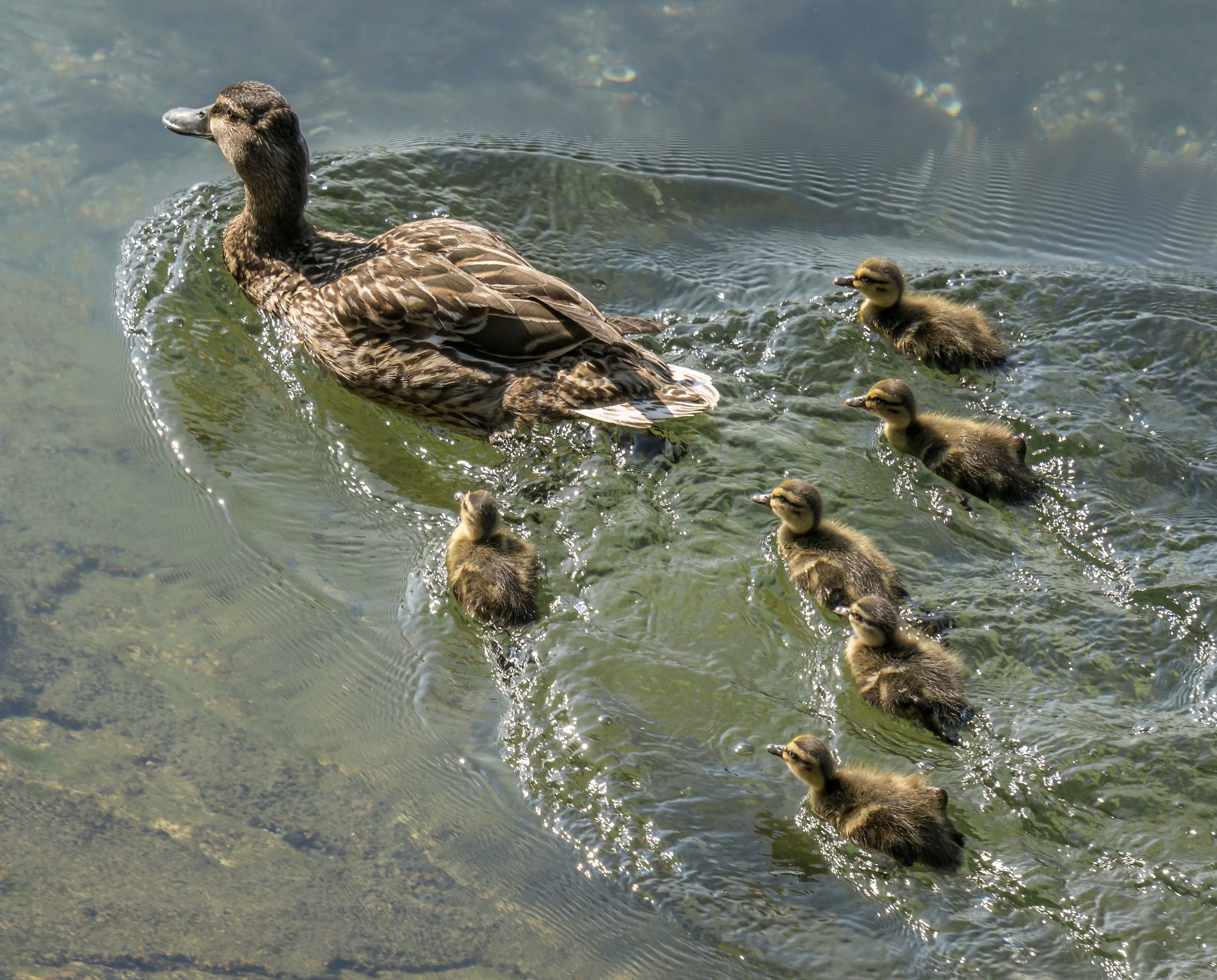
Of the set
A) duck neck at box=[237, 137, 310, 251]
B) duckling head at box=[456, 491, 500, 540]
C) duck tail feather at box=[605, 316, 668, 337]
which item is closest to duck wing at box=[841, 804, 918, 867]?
duckling head at box=[456, 491, 500, 540]

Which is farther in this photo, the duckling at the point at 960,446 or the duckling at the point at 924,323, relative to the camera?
the duckling at the point at 924,323

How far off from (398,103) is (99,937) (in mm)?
4921

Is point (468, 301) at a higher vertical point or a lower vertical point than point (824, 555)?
higher

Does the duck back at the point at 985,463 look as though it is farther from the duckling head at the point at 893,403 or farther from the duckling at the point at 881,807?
the duckling at the point at 881,807

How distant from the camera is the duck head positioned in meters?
5.17

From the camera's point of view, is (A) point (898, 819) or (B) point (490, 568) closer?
(A) point (898, 819)

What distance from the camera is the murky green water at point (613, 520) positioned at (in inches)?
118

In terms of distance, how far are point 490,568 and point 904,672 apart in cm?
138

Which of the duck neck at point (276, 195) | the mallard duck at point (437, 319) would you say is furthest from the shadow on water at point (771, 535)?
the duck neck at point (276, 195)

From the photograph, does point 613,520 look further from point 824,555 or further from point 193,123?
point 193,123

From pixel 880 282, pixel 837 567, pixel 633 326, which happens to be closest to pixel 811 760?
pixel 837 567

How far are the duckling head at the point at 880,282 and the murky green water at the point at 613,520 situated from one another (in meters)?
0.21

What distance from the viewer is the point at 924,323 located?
5.12 m

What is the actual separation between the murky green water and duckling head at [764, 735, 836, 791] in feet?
0.36
